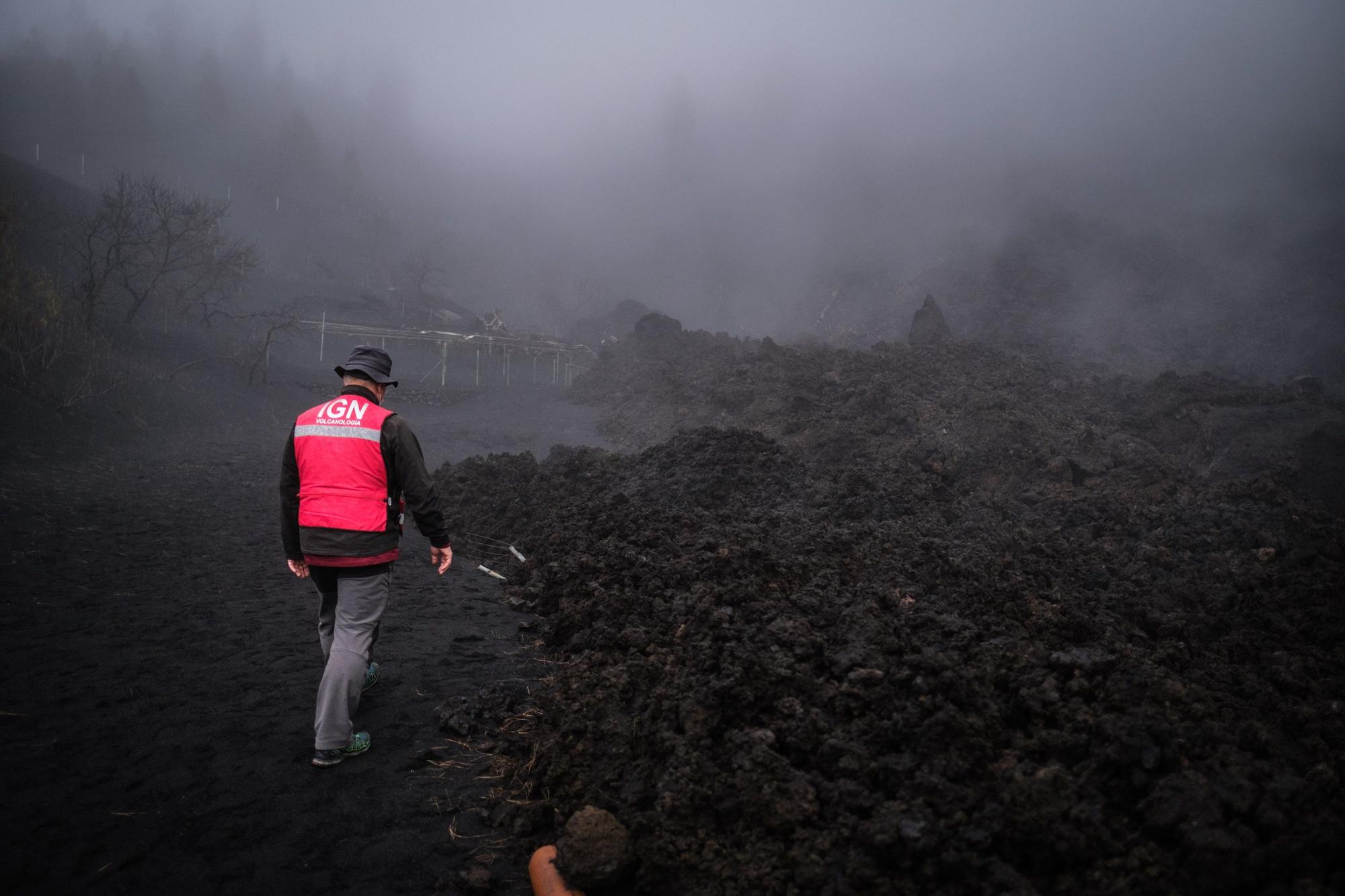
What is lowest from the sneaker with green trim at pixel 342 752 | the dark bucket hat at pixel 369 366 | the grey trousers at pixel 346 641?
the sneaker with green trim at pixel 342 752

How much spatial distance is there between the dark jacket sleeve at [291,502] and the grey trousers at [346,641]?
0.62 feet

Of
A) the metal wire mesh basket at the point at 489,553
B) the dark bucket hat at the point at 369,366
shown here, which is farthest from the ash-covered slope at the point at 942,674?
the dark bucket hat at the point at 369,366

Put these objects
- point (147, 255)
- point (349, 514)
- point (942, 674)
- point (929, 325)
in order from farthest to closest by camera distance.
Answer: point (147, 255) < point (929, 325) < point (349, 514) < point (942, 674)

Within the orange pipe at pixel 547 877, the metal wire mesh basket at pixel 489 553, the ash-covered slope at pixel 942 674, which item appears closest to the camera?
the ash-covered slope at pixel 942 674

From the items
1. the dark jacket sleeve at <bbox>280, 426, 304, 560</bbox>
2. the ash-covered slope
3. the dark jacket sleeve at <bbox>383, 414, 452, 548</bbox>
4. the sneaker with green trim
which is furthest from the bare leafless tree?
the sneaker with green trim

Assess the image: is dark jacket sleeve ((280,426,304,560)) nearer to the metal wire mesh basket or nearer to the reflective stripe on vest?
the reflective stripe on vest

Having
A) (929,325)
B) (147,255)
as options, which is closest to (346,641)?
(929,325)

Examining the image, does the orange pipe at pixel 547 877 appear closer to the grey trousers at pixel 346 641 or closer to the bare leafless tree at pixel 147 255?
the grey trousers at pixel 346 641

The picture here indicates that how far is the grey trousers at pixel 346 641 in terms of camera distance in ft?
10.7

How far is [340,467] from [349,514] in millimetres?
243

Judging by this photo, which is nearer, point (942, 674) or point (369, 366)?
point (942, 674)

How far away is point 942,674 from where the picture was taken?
2.95 m

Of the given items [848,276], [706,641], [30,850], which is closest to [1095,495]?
[706,641]

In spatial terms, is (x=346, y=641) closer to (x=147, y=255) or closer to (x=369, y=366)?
(x=369, y=366)
